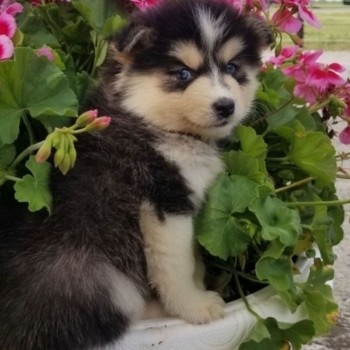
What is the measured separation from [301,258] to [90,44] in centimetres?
58

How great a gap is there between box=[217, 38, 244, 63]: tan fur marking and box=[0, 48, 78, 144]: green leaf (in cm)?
27

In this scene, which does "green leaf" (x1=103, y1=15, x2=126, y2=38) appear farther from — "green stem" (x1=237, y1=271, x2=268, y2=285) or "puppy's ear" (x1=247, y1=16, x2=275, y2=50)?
"green stem" (x1=237, y1=271, x2=268, y2=285)

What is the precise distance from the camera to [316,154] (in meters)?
1.21

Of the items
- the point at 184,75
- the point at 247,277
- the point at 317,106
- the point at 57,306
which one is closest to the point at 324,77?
the point at 317,106

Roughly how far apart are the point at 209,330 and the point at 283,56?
681 millimetres

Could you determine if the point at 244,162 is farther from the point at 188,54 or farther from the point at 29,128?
the point at 29,128

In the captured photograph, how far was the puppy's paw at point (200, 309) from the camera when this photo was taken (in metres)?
1.11

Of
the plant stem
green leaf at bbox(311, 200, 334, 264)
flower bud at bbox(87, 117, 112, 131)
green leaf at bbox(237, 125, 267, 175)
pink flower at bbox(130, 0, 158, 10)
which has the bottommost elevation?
green leaf at bbox(311, 200, 334, 264)

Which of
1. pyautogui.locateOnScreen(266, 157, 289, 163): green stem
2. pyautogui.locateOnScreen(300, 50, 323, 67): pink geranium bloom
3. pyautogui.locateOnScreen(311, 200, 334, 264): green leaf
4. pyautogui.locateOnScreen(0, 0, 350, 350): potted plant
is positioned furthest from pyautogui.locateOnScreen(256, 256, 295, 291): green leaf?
pyautogui.locateOnScreen(300, 50, 323, 67): pink geranium bloom

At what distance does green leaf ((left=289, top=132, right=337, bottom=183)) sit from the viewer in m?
1.20

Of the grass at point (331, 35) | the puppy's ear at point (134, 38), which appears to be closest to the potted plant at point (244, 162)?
the puppy's ear at point (134, 38)

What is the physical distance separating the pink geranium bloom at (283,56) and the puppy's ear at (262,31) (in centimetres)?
16

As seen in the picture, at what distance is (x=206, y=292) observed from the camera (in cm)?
120

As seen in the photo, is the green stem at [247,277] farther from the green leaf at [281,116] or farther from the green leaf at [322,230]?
the green leaf at [281,116]
